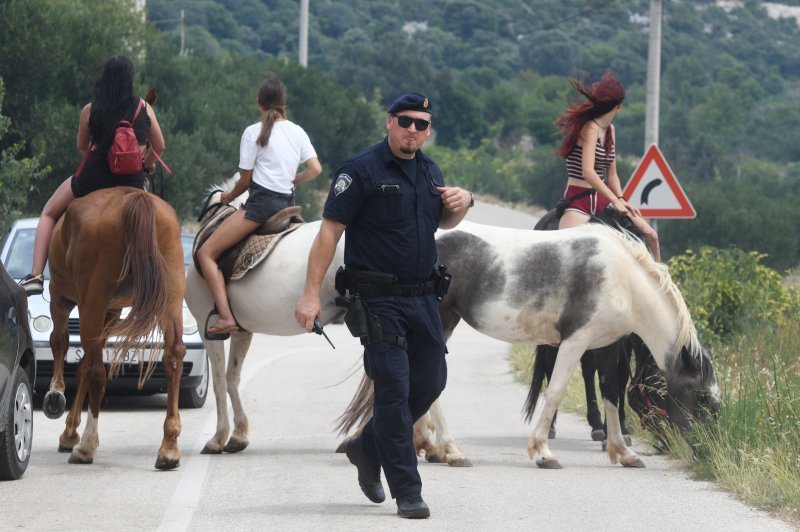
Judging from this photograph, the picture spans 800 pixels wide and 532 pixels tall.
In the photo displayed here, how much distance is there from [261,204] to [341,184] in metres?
2.79

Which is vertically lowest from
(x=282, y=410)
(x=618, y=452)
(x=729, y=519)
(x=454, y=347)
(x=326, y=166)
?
(x=326, y=166)

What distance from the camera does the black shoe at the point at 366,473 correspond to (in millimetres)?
8586

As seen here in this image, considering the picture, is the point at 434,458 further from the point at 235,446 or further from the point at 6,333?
the point at 6,333

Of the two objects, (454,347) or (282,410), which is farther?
(454,347)

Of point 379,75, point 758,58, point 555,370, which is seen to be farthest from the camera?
point 758,58

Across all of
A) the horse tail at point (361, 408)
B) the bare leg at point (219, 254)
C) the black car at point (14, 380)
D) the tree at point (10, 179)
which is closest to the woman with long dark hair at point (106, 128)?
the bare leg at point (219, 254)

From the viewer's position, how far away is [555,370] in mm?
10734

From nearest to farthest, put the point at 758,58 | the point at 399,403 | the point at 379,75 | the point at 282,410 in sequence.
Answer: the point at 399,403 < the point at 282,410 < the point at 379,75 < the point at 758,58

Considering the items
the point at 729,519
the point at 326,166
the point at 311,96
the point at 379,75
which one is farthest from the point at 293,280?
the point at 379,75

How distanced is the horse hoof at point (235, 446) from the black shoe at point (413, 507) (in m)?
3.07

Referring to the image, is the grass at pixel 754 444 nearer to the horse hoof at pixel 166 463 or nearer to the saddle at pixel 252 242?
the saddle at pixel 252 242

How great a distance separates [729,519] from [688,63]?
138 metres

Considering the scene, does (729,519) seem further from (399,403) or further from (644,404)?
(644,404)

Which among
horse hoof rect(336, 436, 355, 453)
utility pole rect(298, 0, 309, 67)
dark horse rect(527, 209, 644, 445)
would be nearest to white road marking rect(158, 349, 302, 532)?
horse hoof rect(336, 436, 355, 453)
